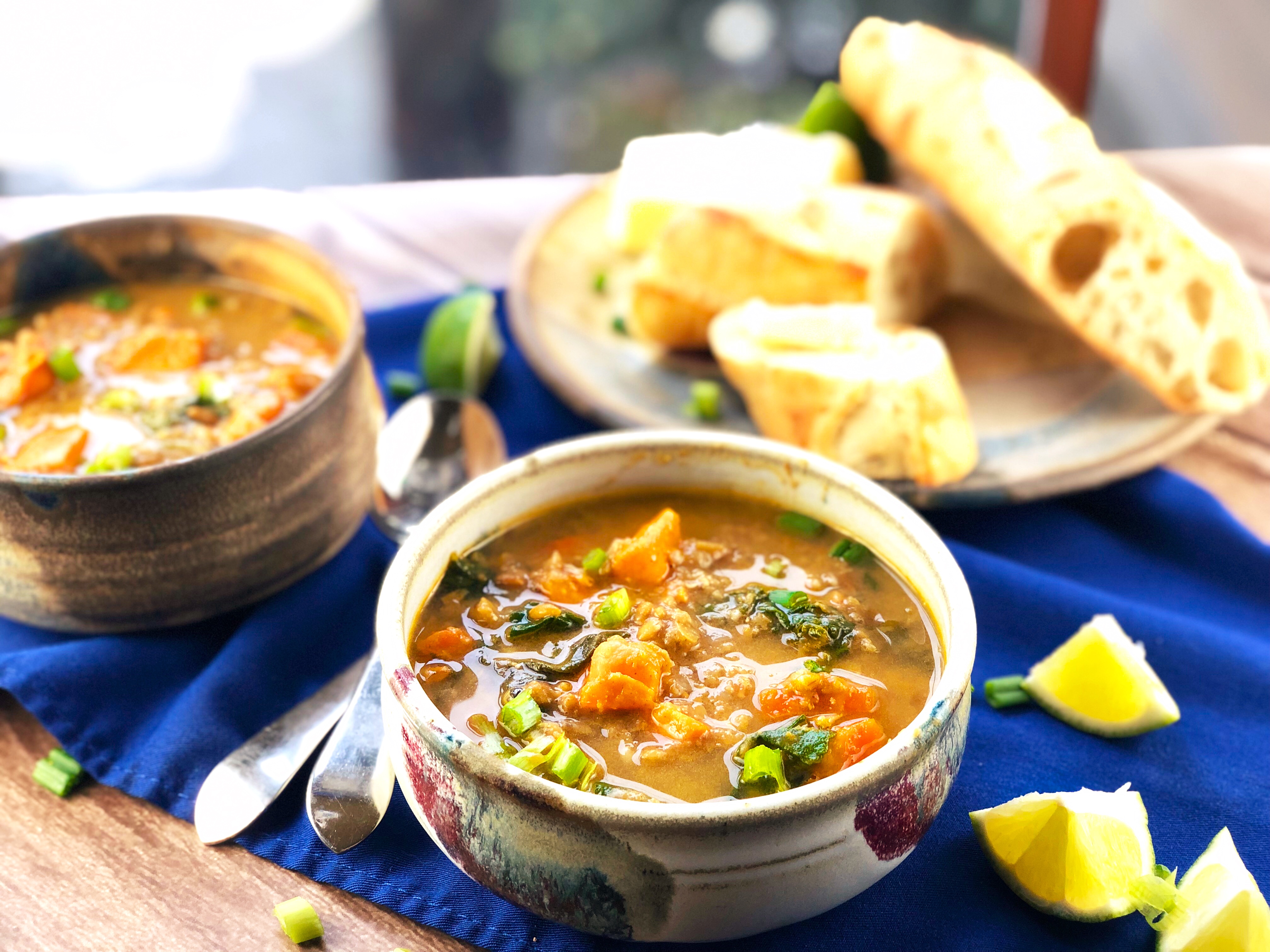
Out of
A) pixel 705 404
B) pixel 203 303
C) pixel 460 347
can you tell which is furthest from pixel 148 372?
pixel 705 404

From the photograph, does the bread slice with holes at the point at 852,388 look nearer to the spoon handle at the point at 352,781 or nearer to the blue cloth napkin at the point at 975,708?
the blue cloth napkin at the point at 975,708

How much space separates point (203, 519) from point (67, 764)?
45 centimetres

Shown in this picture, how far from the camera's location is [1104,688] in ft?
6.92

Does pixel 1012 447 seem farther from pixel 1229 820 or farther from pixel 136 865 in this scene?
pixel 136 865

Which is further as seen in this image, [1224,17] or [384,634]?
[1224,17]

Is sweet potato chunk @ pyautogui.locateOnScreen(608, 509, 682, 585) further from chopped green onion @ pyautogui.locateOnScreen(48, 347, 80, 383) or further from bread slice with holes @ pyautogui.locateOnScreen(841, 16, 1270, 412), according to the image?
bread slice with holes @ pyautogui.locateOnScreen(841, 16, 1270, 412)

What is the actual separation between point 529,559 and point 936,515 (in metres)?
1.03

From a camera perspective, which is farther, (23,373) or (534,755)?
(23,373)

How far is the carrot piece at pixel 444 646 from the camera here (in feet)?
6.07

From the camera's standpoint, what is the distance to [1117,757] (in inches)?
81.4

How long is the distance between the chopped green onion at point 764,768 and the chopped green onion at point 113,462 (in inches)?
48.0

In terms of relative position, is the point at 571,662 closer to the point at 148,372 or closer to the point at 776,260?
the point at 148,372

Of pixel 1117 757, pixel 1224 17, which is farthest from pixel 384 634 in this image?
pixel 1224 17

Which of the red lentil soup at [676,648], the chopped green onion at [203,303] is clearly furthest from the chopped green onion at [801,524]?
the chopped green onion at [203,303]
